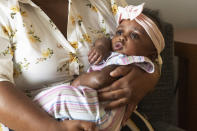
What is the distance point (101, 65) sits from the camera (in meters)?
1.03

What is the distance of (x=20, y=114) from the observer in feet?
2.75

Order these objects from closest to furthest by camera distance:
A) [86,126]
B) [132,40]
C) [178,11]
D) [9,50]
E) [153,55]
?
[86,126], [9,50], [132,40], [153,55], [178,11]

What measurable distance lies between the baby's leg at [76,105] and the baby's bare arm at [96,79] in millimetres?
40

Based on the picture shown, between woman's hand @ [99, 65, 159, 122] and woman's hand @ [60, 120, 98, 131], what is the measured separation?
122mm

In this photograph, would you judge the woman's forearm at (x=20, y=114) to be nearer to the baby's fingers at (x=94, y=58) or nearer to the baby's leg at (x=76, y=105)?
the baby's leg at (x=76, y=105)

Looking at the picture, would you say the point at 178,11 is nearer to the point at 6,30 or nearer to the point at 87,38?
the point at 87,38

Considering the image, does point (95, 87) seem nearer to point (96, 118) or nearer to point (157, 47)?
point (96, 118)

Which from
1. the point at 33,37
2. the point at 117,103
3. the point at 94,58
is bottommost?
the point at 117,103

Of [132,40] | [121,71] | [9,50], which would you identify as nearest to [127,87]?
[121,71]

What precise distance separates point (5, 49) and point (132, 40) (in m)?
0.43

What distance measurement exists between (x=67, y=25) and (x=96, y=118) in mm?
382

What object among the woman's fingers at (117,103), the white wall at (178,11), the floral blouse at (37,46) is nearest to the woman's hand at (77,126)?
the woman's fingers at (117,103)

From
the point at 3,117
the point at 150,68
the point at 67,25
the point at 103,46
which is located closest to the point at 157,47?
the point at 150,68

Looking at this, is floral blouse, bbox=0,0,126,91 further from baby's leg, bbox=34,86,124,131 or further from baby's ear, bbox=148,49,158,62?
baby's ear, bbox=148,49,158,62
